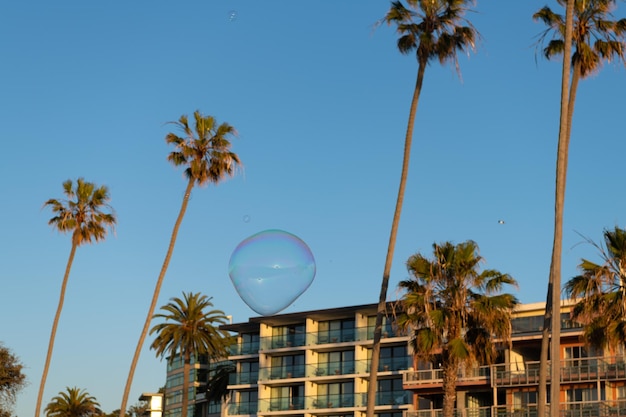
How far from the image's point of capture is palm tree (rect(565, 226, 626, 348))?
44594 mm

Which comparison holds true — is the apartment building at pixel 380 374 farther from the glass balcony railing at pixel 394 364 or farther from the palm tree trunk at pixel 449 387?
the palm tree trunk at pixel 449 387

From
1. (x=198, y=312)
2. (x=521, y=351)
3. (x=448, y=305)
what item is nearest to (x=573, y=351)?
(x=521, y=351)

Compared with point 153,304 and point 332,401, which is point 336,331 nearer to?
point 332,401

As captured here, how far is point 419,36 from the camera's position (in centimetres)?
4522

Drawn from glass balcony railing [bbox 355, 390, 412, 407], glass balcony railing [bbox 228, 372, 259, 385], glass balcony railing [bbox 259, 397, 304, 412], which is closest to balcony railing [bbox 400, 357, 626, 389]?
glass balcony railing [bbox 355, 390, 412, 407]

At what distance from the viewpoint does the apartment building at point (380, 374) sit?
6550 cm

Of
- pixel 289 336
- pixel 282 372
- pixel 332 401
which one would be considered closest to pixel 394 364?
pixel 332 401

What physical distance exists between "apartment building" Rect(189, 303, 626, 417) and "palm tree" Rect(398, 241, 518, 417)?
10.6m

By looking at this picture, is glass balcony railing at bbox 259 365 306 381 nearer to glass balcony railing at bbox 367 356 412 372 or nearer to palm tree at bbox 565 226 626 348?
glass balcony railing at bbox 367 356 412 372

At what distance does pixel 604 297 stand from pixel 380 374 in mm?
40677

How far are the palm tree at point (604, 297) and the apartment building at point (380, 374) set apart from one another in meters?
16.5

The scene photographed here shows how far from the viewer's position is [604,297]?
45.0 metres

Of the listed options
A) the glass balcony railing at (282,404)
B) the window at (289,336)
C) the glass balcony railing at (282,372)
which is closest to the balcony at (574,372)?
the glass balcony railing at (282,404)

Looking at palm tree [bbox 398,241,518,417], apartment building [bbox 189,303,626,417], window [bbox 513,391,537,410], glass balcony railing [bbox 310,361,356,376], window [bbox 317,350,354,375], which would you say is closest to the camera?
palm tree [bbox 398,241,518,417]
